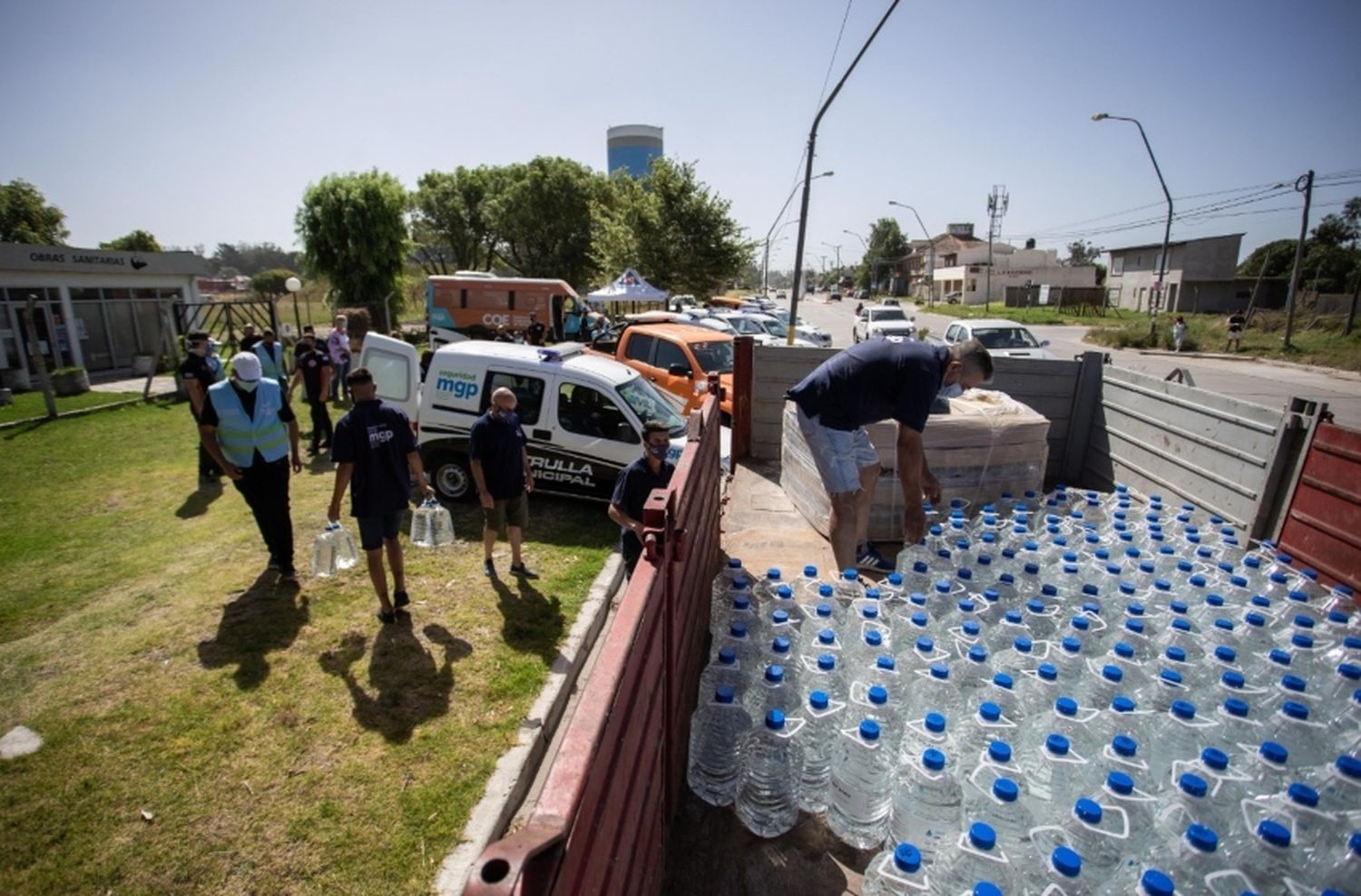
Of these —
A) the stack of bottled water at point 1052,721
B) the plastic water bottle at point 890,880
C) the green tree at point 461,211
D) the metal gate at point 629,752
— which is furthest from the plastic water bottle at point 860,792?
the green tree at point 461,211

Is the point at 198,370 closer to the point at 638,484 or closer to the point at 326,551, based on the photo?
the point at 326,551

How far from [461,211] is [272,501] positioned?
4342 centimetres

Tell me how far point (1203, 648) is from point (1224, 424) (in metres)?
3.29

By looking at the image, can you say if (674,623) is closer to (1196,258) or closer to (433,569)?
(433,569)

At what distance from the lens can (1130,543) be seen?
Result: 4.77m

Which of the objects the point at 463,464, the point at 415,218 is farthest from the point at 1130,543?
the point at 415,218

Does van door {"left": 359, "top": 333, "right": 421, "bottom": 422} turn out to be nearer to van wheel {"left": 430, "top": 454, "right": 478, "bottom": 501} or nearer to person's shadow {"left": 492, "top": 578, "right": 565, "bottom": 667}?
van wheel {"left": 430, "top": 454, "right": 478, "bottom": 501}

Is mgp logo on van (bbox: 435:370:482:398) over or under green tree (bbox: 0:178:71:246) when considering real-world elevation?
under

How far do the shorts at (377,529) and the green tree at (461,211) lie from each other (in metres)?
41.3

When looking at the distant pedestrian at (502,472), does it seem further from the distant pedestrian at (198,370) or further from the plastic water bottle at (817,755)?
the distant pedestrian at (198,370)

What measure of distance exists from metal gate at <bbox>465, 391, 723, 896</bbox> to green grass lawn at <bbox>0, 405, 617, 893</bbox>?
1.44 meters

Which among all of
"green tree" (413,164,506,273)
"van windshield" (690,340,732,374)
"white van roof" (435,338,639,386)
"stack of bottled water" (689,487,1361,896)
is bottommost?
"stack of bottled water" (689,487,1361,896)

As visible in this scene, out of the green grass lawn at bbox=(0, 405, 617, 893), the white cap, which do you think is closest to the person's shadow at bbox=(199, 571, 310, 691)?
the green grass lawn at bbox=(0, 405, 617, 893)

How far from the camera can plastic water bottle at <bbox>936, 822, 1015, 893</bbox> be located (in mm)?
2215
